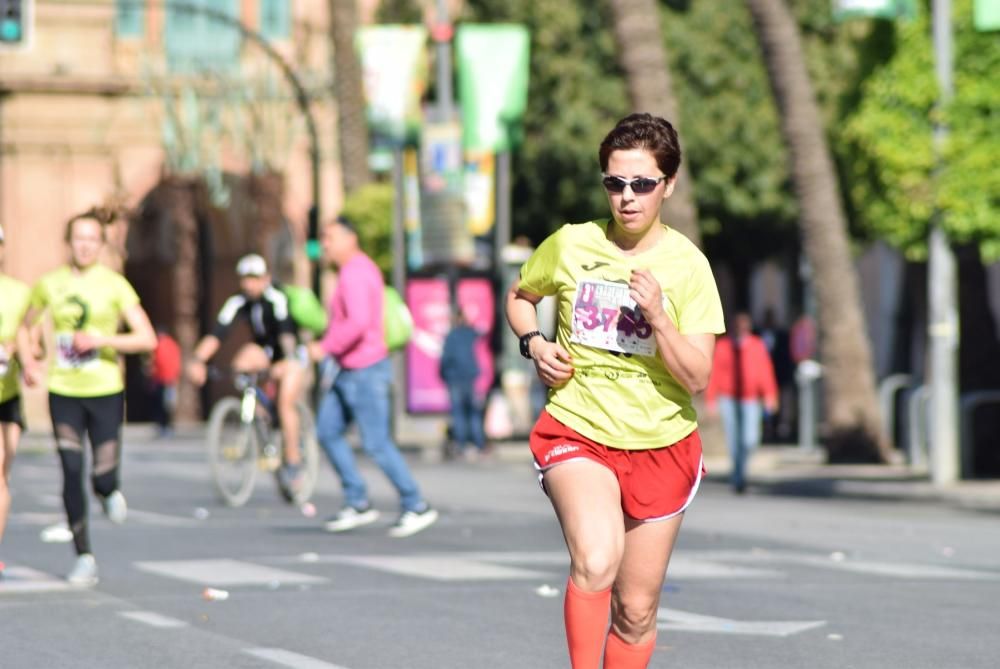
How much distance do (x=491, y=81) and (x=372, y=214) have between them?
13.4 feet

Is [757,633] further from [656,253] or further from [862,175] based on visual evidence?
[862,175]

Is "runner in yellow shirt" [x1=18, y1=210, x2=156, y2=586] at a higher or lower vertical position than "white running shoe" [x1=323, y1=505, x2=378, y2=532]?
higher

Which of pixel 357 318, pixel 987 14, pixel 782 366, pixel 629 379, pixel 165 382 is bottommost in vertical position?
pixel 165 382

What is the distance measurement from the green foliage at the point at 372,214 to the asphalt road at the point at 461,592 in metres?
15.1

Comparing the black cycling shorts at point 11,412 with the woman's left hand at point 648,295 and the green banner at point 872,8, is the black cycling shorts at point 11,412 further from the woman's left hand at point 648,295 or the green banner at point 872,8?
the green banner at point 872,8

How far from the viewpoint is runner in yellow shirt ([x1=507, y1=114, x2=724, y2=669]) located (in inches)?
265

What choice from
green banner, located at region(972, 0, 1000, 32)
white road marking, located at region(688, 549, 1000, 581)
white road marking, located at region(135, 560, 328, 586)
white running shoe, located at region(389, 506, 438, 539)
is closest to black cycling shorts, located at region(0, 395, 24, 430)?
white road marking, located at region(135, 560, 328, 586)

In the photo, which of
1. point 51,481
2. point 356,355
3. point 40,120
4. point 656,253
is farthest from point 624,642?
point 40,120

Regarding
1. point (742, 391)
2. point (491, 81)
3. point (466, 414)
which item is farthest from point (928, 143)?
point (491, 81)

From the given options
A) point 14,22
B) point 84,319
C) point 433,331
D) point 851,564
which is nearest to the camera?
point 84,319

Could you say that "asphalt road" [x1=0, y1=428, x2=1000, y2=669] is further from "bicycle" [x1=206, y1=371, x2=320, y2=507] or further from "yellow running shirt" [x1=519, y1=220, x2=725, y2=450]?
"yellow running shirt" [x1=519, y1=220, x2=725, y2=450]

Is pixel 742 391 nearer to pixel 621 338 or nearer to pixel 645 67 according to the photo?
pixel 645 67

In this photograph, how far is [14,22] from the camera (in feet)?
81.5

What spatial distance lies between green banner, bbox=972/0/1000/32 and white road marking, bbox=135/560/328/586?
9917mm
